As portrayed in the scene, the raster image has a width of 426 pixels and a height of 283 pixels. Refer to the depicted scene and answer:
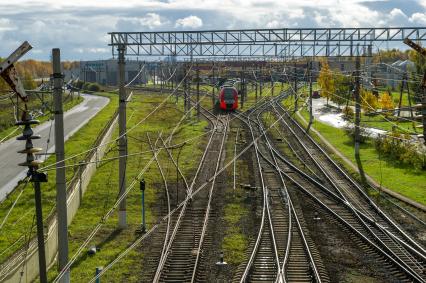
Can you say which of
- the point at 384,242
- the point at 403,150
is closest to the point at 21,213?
the point at 384,242

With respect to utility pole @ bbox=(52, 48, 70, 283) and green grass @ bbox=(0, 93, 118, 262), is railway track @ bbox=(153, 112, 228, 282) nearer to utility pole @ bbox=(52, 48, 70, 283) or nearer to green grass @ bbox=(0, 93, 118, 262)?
utility pole @ bbox=(52, 48, 70, 283)

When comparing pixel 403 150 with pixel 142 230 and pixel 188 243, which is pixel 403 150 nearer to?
pixel 142 230

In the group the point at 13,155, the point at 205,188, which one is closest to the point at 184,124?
the point at 13,155

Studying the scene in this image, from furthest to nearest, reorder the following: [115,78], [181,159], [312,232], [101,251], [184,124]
A: [115,78]
[184,124]
[181,159]
[312,232]
[101,251]

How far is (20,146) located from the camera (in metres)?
39.5

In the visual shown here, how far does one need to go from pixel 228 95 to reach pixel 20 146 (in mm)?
20674

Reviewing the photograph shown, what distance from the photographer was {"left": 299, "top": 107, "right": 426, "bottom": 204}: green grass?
82.1ft

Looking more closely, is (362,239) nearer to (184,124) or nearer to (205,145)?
(205,145)

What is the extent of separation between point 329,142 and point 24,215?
23.1 metres

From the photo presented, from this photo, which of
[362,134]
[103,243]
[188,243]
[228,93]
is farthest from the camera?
[228,93]

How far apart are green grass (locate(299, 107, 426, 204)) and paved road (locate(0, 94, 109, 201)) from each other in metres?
13.9

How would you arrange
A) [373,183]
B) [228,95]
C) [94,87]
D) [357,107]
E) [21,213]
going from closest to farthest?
[21,213] → [373,183] → [357,107] → [228,95] → [94,87]

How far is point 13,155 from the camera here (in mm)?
36156

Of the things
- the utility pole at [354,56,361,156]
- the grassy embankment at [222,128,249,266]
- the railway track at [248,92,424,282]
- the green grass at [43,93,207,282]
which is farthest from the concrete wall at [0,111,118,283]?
the utility pole at [354,56,361,156]
